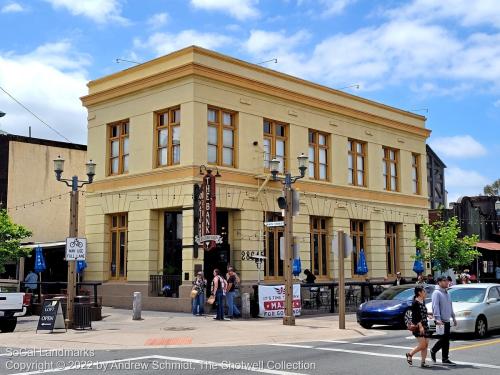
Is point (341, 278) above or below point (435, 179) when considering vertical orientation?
below

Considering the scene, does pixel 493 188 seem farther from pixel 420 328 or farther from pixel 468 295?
pixel 420 328

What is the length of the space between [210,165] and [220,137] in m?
1.35

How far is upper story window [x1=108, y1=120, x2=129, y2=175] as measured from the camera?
27.9 m

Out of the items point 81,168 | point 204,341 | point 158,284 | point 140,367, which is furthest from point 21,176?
point 140,367

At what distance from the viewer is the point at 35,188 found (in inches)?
1366

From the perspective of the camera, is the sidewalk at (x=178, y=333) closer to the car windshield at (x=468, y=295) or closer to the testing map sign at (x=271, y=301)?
the testing map sign at (x=271, y=301)

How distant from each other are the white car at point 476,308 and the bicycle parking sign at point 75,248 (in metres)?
9.78

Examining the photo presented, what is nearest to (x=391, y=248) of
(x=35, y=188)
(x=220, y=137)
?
(x=220, y=137)

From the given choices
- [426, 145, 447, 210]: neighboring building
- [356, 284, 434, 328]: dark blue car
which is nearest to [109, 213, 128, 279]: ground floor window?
[356, 284, 434, 328]: dark blue car

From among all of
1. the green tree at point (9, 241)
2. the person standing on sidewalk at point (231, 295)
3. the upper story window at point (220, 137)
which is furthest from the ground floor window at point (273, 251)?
the green tree at point (9, 241)

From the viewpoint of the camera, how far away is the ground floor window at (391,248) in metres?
34.0

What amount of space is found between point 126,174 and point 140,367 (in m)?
16.7

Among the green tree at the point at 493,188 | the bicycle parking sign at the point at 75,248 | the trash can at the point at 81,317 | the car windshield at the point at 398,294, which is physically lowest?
the trash can at the point at 81,317

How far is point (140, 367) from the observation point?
11.4 m
